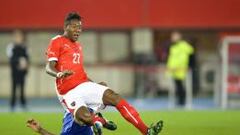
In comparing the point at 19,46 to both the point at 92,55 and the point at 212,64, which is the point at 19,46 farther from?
the point at 212,64

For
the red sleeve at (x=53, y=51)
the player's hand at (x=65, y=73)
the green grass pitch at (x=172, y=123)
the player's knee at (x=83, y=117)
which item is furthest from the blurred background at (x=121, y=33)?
the player's hand at (x=65, y=73)

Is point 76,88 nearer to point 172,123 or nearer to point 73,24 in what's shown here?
point 73,24

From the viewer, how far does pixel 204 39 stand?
25578mm

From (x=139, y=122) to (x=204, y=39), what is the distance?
1687 cm

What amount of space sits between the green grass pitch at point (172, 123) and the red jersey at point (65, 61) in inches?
121

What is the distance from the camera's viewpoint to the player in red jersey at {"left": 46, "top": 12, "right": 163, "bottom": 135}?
905cm

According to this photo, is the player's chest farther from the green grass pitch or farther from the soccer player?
the green grass pitch

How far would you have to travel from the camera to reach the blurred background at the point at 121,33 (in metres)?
24.2

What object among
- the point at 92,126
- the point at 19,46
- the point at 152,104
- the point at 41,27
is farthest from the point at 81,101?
the point at 41,27

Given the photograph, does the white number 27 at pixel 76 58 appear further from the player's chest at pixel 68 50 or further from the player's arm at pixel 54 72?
the player's arm at pixel 54 72

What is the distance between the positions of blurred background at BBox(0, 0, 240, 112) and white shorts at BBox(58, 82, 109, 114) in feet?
46.4

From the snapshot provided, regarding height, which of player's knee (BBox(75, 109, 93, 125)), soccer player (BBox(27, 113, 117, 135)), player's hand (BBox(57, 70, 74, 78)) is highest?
player's hand (BBox(57, 70, 74, 78))

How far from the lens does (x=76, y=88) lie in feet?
30.4

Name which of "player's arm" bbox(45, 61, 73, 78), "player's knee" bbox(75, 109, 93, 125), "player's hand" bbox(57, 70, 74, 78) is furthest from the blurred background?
"player's hand" bbox(57, 70, 74, 78)
